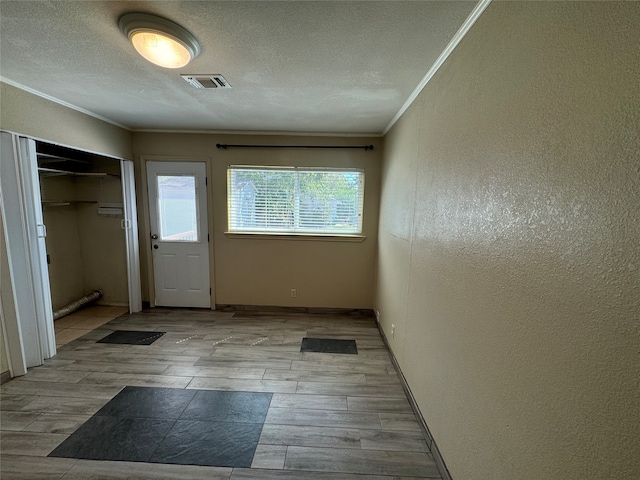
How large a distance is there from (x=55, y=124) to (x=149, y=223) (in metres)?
1.44

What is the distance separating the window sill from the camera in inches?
139

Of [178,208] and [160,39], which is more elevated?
[160,39]

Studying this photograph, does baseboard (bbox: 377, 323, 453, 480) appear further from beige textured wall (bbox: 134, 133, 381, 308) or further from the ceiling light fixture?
the ceiling light fixture

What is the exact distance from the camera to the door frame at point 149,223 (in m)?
3.46

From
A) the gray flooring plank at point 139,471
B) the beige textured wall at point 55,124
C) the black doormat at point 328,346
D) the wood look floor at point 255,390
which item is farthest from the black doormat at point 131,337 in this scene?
the beige textured wall at point 55,124

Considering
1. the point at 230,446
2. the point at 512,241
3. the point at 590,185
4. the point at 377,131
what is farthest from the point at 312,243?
the point at 590,185

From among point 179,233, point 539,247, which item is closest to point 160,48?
point 539,247

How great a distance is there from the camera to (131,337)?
2.91 metres

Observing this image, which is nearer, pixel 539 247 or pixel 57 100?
pixel 539 247

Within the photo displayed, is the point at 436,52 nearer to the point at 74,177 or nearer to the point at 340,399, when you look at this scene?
the point at 340,399

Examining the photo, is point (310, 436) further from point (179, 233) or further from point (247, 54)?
point (179, 233)

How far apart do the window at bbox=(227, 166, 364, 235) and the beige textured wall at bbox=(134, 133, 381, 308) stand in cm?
11

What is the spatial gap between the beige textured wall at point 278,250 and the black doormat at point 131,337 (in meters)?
0.80

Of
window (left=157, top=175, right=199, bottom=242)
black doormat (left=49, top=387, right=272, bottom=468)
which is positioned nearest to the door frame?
window (left=157, top=175, right=199, bottom=242)
